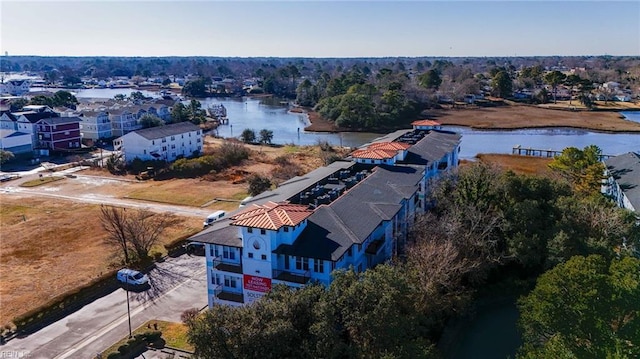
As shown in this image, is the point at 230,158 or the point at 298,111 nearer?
the point at 230,158

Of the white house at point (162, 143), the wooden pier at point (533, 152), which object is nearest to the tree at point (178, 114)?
the white house at point (162, 143)

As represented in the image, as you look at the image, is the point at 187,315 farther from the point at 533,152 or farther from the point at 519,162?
the point at 533,152

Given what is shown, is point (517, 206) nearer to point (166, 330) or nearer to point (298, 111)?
point (166, 330)

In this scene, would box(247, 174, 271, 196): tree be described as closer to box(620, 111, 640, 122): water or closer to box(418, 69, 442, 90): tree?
box(620, 111, 640, 122): water

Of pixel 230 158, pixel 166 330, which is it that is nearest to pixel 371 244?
pixel 166 330

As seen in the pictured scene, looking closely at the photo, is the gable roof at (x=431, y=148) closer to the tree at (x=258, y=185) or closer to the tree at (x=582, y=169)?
the tree at (x=582, y=169)

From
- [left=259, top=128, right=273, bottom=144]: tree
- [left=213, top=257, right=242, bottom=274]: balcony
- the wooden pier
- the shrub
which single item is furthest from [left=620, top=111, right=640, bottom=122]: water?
the shrub
